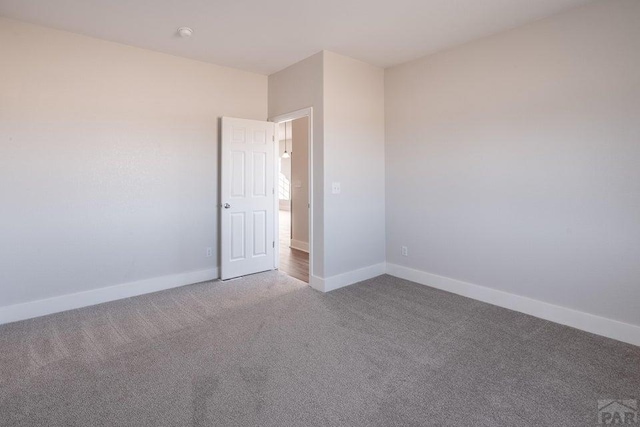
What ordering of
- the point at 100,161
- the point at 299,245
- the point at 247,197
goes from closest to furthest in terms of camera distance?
the point at 100,161 < the point at 247,197 < the point at 299,245

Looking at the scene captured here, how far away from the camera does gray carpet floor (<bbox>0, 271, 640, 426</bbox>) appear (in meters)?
1.79

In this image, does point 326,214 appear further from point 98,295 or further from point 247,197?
point 98,295

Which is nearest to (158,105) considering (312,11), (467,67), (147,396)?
(312,11)

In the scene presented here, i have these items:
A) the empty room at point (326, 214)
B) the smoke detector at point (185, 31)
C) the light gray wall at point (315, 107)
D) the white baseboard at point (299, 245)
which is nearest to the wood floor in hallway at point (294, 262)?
the white baseboard at point (299, 245)

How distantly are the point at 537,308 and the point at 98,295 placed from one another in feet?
14.5

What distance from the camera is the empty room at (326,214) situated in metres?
2.05

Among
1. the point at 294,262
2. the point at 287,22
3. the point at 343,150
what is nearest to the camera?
the point at 287,22

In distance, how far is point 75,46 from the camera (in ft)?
10.5

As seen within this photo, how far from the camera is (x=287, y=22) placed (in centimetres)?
300
